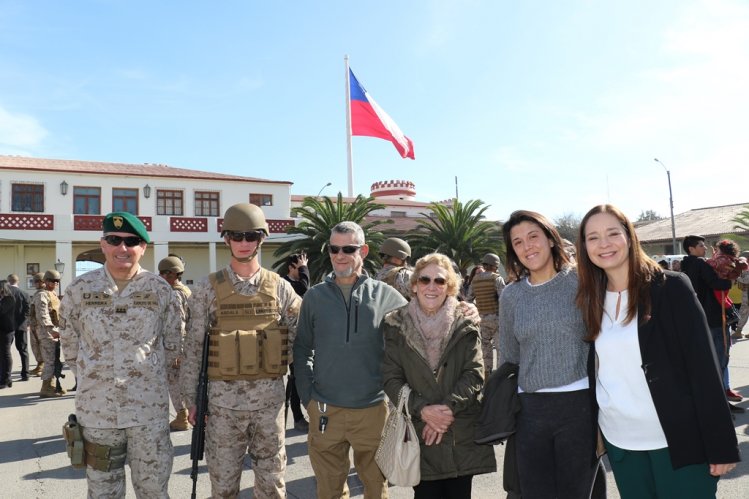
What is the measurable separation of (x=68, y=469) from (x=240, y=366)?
9.91 feet

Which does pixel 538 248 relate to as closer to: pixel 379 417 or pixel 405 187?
pixel 379 417

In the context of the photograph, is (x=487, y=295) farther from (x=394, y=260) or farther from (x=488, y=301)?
(x=394, y=260)

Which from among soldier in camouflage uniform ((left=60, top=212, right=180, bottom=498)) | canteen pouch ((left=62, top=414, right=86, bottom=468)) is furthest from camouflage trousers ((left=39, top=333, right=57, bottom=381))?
canteen pouch ((left=62, top=414, right=86, bottom=468))

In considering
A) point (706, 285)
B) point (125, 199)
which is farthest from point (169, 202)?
point (706, 285)

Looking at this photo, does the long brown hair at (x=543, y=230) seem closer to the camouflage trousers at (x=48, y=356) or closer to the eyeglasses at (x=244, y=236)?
the eyeglasses at (x=244, y=236)

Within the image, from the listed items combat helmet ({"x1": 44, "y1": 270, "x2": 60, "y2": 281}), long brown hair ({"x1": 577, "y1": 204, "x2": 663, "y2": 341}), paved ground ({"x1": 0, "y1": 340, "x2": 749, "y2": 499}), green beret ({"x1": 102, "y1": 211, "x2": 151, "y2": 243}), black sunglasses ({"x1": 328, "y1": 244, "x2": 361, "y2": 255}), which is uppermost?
green beret ({"x1": 102, "y1": 211, "x2": 151, "y2": 243})

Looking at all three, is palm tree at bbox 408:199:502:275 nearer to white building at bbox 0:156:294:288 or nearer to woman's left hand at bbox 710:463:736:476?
white building at bbox 0:156:294:288

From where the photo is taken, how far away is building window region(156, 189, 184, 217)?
32062mm

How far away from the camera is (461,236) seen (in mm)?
27188

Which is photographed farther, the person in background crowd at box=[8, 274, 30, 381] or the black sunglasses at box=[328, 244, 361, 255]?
the person in background crowd at box=[8, 274, 30, 381]

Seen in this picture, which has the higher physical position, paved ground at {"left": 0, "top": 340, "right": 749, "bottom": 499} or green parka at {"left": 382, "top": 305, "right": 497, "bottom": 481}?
green parka at {"left": 382, "top": 305, "right": 497, "bottom": 481}

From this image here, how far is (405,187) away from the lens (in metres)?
46.5

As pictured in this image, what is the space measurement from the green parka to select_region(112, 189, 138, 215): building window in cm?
3182

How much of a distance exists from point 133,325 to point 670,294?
2712 millimetres
